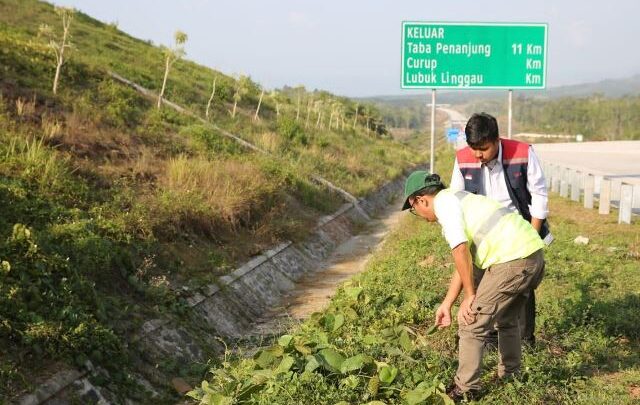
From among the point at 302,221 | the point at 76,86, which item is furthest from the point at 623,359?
the point at 76,86

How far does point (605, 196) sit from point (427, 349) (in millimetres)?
10788

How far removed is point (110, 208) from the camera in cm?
893

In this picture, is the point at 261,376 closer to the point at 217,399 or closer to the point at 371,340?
the point at 217,399

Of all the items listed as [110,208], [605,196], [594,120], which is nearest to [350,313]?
[110,208]

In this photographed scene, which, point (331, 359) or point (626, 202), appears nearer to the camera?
point (331, 359)

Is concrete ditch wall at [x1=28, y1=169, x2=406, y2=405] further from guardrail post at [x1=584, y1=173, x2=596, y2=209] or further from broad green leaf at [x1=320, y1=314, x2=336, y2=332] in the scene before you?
guardrail post at [x1=584, y1=173, x2=596, y2=209]

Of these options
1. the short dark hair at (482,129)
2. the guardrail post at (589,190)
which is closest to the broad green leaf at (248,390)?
the short dark hair at (482,129)

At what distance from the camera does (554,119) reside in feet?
344

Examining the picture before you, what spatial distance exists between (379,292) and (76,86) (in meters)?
12.9

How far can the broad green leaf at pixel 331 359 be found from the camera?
14.6 ft

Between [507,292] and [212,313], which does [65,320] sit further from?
[507,292]

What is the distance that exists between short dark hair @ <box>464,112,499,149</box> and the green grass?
1854 millimetres

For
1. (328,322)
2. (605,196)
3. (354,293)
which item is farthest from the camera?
(605,196)

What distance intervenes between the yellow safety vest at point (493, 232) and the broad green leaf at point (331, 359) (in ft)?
4.45
